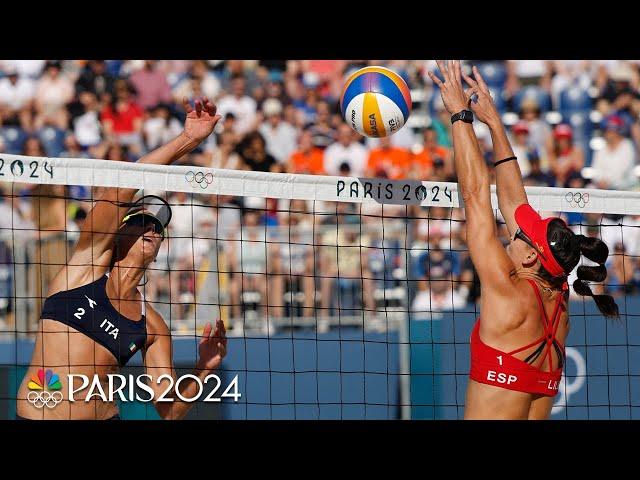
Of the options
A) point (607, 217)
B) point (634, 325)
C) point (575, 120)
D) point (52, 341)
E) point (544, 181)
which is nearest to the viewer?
point (52, 341)

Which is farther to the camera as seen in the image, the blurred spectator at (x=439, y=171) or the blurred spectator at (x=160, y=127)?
the blurred spectator at (x=160, y=127)

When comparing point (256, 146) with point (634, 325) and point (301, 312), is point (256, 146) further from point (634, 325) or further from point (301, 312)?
point (634, 325)

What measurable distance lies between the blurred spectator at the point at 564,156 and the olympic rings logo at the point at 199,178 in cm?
749

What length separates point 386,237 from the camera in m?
10.4

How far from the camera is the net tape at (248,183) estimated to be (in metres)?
6.09

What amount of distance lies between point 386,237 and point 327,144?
10.5 feet

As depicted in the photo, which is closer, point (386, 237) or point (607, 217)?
point (386, 237)

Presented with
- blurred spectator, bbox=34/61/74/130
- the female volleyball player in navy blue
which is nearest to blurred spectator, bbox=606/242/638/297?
the female volleyball player in navy blue

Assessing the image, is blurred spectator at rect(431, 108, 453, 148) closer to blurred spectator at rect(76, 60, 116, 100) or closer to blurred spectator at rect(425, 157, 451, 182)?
blurred spectator at rect(425, 157, 451, 182)

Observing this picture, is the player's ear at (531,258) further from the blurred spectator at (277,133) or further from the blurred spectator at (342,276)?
the blurred spectator at (277,133)

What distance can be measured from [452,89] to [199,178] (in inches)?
63.8

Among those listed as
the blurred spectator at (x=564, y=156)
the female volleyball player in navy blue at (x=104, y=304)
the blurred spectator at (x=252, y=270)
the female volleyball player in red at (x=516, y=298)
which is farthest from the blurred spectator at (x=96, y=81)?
the female volleyball player in red at (x=516, y=298)

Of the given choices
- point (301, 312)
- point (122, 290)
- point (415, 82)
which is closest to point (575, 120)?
point (415, 82)

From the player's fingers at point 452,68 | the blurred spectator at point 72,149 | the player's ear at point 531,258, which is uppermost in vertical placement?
the blurred spectator at point 72,149
